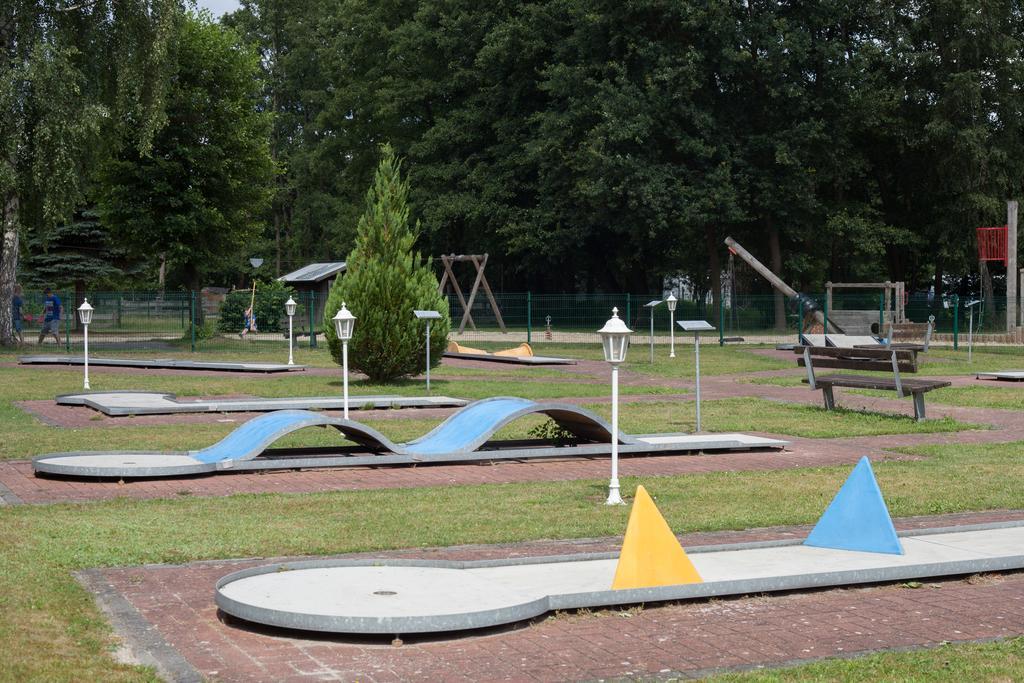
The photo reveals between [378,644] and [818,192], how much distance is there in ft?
162

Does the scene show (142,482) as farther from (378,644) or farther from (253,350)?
(253,350)

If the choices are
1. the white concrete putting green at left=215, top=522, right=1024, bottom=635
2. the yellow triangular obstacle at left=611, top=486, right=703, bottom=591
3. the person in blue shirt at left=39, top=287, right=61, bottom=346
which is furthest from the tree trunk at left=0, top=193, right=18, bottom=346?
the yellow triangular obstacle at left=611, top=486, right=703, bottom=591

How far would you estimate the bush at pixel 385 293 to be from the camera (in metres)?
22.1

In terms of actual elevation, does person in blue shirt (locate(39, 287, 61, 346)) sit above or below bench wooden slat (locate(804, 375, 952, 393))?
above

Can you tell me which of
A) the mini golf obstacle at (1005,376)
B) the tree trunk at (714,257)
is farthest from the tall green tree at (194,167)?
the mini golf obstacle at (1005,376)

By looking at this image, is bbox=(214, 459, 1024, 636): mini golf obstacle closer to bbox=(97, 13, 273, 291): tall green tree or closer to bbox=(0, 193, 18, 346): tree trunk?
bbox=(0, 193, 18, 346): tree trunk

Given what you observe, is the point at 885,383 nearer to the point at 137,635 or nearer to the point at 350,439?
the point at 350,439

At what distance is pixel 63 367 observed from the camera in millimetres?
29438

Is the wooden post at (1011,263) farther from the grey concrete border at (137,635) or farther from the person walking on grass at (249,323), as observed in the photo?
the grey concrete border at (137,635)

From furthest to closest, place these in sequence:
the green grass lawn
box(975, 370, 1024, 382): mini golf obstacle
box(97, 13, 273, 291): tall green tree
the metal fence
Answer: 1. box(97, 13, 273, 291): tall green tree
2. the metal fence
3. box(975, 370, 1024, 382): mini golf obstacle
4. the green grass lawn

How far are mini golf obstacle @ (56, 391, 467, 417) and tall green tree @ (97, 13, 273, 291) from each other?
2451 centimetres

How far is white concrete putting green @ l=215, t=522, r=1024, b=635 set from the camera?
6180 mm

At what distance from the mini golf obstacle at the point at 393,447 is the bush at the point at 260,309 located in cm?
Answer: 3447

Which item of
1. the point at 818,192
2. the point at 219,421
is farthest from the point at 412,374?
the point at 818,192
